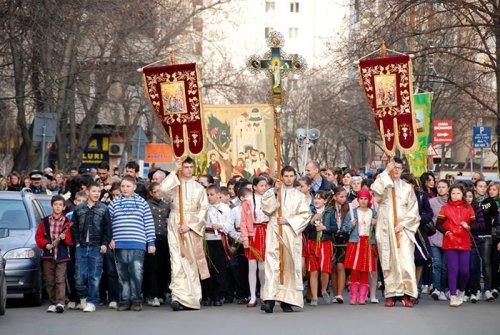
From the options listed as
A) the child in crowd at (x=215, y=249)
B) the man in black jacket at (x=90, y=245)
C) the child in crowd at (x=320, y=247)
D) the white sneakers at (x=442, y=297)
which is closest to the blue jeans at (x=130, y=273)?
the man in black jacket at (x=90, y=245)

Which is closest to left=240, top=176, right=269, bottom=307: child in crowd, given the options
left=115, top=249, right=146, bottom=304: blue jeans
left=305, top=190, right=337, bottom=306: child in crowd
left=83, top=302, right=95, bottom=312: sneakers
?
left=305, top=190, right=337, bottom=306: child in crowd

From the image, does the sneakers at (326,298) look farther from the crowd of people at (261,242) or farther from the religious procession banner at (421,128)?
the religious procession banner at (421,128)

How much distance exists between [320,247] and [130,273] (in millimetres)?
2684

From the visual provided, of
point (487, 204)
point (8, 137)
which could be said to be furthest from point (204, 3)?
point (487, 204)

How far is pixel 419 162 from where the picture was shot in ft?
94.2

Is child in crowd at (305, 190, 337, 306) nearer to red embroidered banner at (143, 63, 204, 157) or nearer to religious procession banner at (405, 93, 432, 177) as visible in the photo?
red embroidered banner at (143, 63, 204, 157)

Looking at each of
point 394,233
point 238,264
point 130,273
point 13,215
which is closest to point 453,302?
point 394,233

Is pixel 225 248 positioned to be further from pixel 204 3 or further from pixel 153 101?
pixel 204 3

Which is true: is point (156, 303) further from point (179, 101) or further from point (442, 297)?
point (442, 297)

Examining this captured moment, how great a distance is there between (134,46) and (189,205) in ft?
70.2

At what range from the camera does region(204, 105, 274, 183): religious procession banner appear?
2952cm

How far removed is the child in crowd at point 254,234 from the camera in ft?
58.1

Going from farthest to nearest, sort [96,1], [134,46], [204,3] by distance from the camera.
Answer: [204,3] < [134,46] < [96,1]

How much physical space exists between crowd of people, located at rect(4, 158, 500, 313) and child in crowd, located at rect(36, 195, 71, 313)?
0.01m
